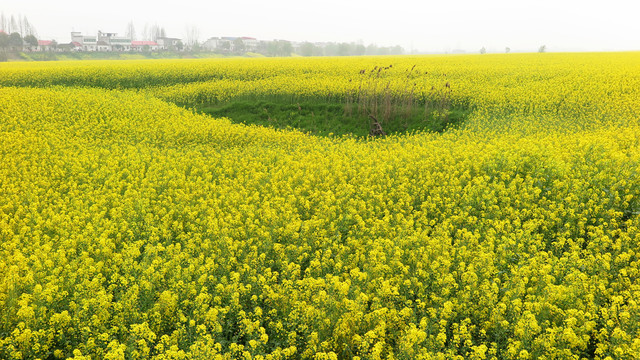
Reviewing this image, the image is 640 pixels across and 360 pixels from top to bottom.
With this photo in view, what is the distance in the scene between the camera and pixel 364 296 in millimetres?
5699

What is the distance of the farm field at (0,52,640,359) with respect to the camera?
212 inches

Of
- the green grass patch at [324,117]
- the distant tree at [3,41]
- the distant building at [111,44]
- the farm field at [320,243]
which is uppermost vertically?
the distant building at [111,44]

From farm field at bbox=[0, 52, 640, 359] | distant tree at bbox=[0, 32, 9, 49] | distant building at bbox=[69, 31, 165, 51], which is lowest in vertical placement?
farm field at bbox=[0, 52, 640, 359]

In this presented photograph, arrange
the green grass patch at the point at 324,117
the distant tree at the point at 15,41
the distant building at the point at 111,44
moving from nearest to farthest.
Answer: the green grass patch at the point at 324,117 < the distant tree at the point at 15,41 < the distant building at the point at 111,44

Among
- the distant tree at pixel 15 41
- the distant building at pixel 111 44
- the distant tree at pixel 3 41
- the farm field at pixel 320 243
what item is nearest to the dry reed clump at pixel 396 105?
the farm field at pixel 320 243

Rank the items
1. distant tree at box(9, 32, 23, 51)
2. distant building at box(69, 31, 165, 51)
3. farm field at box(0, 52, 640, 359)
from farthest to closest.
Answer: distant building at box(69, 31, 165, 51) → distant tree at box(9, 32, 23, 51) → farm field at box(0, 52, 640, 359)

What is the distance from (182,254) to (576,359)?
590cm

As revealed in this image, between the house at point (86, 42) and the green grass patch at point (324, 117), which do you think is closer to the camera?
the green grass patch at point (324, 117)

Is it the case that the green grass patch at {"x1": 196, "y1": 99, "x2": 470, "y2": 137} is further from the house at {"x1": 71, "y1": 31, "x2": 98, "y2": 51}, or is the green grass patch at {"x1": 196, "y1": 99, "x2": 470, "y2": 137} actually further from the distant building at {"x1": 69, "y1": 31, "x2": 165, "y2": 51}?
the house at {"x1": 71, "y1": 31, "x2": 98, "y2": 51}

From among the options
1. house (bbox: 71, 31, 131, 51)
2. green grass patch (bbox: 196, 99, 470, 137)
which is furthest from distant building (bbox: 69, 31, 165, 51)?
green grass patch (bbox: 196, 99, 470, 137)

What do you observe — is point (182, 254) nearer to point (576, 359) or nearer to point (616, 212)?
point (576, 359)

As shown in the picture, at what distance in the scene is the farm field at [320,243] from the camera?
5.38m

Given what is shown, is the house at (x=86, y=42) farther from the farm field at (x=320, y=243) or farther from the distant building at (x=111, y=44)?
the farm field at (x=320, y=243)

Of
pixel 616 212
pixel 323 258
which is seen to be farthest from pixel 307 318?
pixel 616 212
